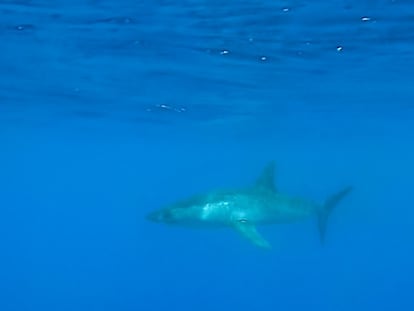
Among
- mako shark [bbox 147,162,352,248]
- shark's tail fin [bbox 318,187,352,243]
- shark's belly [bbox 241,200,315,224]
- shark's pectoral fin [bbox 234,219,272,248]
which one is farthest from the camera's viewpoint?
shark's tail fin [bbox 318,187,352,243]

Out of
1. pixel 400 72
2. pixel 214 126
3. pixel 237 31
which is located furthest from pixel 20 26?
pixel 214 126

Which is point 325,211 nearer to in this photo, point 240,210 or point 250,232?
point 240,210

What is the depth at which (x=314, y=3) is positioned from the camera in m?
13.2

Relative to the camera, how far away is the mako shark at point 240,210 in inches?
687

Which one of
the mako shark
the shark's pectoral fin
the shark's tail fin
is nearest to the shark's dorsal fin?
the mako shark

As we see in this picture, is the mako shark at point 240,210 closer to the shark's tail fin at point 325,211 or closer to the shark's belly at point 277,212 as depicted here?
the shark's belly at point 277,212

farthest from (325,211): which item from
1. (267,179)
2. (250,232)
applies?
(250,232)

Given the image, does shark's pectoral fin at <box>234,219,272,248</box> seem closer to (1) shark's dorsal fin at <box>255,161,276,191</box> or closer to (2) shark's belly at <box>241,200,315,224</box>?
(2) shark's belly at <box>241,200,315,224</box>

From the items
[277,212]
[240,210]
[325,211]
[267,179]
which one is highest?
[267,179]

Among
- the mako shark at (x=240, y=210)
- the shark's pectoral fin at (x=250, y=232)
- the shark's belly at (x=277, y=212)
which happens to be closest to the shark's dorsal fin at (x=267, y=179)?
the mako shark at (x=240, y=210)

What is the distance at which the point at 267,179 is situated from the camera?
18719 millimetres

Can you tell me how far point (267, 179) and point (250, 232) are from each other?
211 centimetres

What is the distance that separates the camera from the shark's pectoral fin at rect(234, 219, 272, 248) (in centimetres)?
1659

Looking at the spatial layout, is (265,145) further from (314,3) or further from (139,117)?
(314,3)
